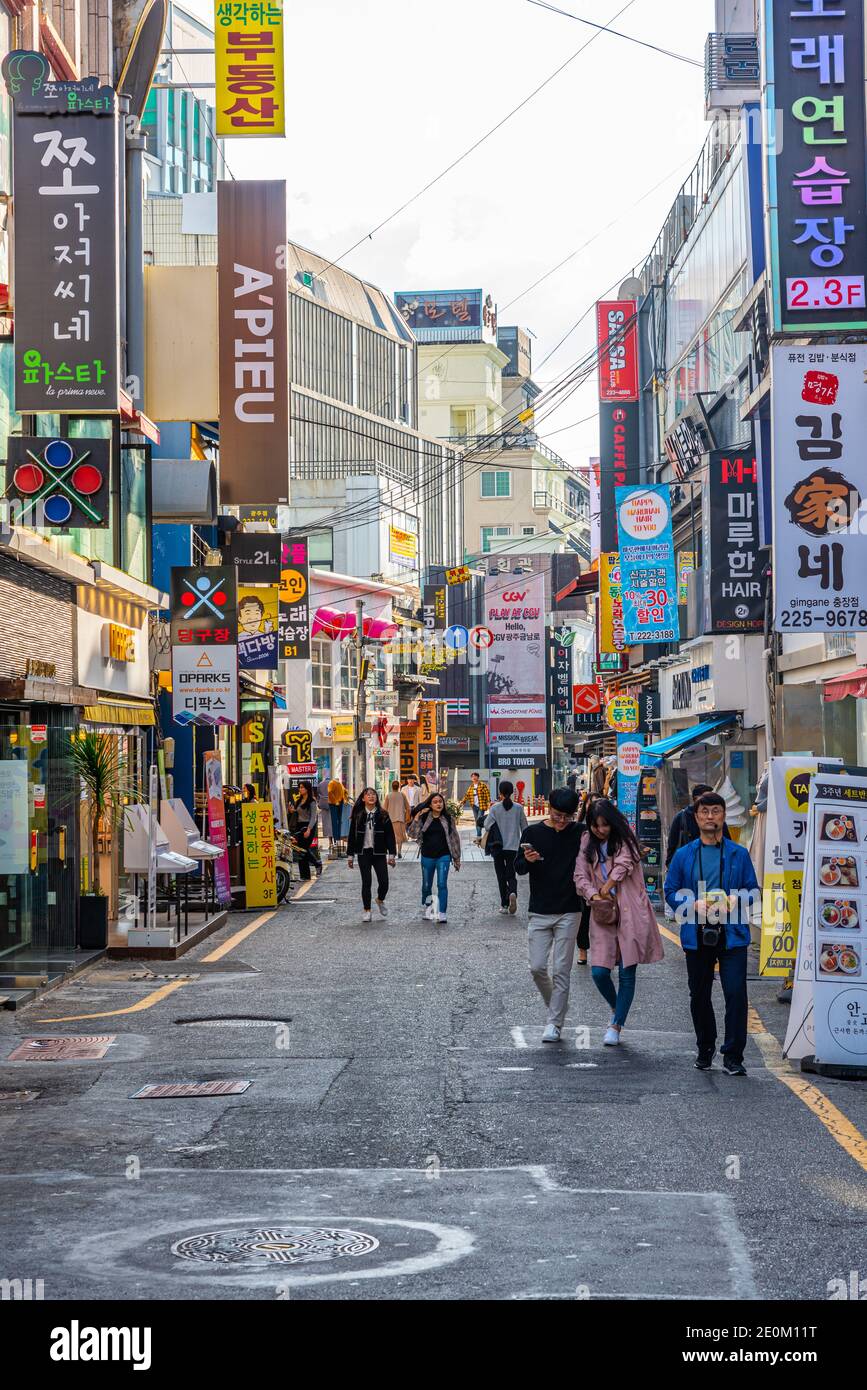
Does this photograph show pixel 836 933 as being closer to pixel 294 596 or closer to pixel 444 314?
pixel 294 596

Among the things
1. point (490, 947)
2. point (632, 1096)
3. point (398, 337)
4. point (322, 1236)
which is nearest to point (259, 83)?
point (490, 947)

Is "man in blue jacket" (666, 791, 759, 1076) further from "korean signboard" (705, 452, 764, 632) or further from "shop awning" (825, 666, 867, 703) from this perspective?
"korean signboard" (705, 452, 764, 632)

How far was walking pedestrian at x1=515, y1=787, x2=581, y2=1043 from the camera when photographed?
12.7m

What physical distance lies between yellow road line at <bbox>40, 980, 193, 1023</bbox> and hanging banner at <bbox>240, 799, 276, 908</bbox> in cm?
916

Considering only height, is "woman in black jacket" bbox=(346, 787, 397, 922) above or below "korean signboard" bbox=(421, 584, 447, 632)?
below

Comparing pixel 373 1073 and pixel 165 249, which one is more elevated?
pixel 165 249

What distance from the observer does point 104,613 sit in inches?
938

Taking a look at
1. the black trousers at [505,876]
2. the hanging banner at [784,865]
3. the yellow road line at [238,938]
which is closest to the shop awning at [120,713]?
the yellow road line at [238,938]

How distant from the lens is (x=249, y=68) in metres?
24.1

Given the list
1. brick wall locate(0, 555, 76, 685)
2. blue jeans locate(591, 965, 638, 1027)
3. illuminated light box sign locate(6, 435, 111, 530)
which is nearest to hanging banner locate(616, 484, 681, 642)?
brick wall locate(0, 555, 76, 685)

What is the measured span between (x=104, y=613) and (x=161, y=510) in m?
5.46

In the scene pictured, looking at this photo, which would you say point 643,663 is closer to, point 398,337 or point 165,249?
point 165,249

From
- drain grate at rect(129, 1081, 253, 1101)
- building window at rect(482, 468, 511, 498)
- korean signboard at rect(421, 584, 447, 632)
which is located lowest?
drain grate at rect(129, 1081, 253, 1101)

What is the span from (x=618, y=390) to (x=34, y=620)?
32810mm
